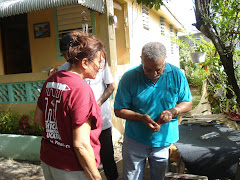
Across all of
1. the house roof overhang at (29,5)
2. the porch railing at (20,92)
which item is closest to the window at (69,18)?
the house roof overhang at (29,5)

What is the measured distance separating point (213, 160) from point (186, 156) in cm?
28

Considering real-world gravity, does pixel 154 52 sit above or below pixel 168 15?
below

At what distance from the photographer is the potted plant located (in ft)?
14.9

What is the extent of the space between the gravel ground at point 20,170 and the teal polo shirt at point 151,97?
2.05m

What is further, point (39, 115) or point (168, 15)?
point (168, 15)

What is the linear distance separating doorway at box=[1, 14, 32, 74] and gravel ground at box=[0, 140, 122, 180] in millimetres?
3496

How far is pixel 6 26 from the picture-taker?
23.4 feet

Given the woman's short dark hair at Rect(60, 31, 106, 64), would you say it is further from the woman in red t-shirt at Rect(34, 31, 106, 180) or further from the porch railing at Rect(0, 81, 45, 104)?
the porch railing at Rect(0, 81, 45, 104)

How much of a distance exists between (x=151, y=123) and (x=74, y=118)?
89 centimetres

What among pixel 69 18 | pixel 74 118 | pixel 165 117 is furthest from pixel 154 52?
pixel 69 18

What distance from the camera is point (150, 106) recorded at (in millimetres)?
2197

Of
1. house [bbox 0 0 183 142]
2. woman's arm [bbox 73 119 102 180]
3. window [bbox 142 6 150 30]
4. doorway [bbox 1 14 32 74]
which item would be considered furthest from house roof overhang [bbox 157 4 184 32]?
woman's arm [bbox 73 119 102 180]

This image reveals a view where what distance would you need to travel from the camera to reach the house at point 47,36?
16.5ft

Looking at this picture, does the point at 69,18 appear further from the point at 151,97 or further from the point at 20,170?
the point at 151,97
